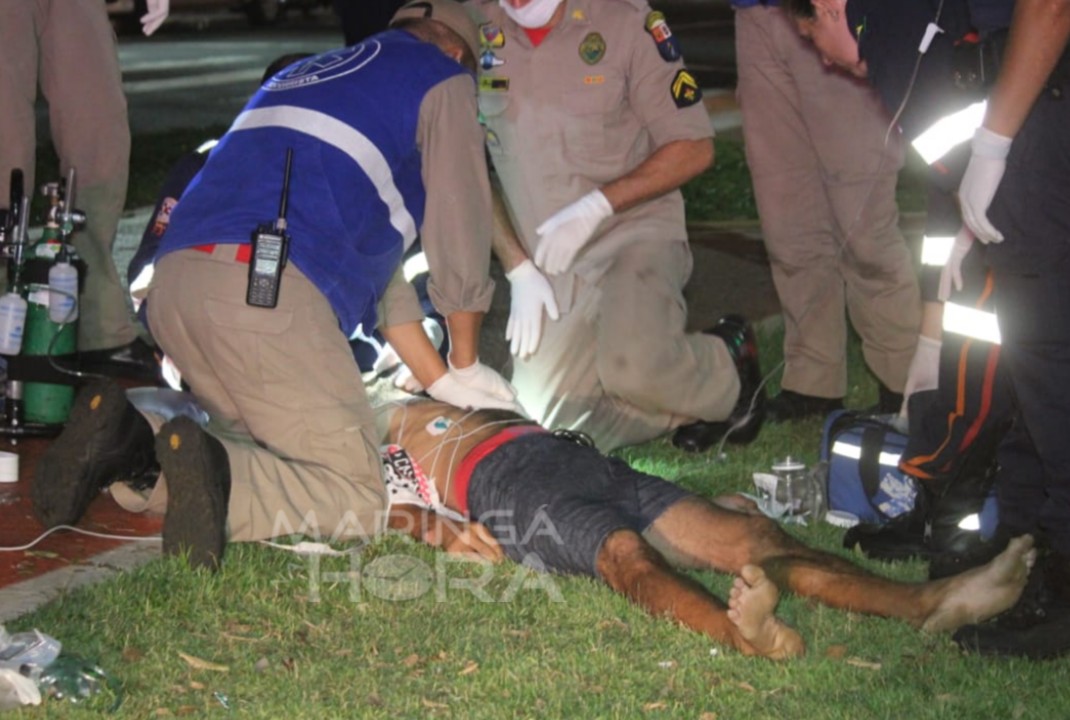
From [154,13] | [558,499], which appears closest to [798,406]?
[558,499]

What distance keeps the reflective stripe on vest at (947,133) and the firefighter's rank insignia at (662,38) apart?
1610mm

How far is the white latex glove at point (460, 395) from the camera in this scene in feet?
17.6

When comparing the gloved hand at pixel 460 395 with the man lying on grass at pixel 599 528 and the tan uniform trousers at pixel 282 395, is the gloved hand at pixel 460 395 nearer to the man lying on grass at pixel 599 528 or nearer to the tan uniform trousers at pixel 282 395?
the man lying on grass at pixel 599 528

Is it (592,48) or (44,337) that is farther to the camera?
(592,48)

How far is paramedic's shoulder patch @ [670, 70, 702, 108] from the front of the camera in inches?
235

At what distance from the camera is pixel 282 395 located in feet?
15.9

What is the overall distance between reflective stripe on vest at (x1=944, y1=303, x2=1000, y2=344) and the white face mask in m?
1.85

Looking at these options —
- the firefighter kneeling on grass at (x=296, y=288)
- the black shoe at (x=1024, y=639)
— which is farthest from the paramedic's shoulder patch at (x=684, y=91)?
the black shoe at (x=1024, y=639)

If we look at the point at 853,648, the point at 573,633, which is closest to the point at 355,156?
the point at 573,633

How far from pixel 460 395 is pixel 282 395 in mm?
684

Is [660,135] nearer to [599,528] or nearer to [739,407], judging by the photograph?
[739,407]

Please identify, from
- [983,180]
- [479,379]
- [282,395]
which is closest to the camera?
[983,180]

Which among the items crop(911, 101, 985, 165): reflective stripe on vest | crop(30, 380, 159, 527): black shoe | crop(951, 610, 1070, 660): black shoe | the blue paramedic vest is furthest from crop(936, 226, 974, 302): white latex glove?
crop(30, 380, 159, 527): black shoe

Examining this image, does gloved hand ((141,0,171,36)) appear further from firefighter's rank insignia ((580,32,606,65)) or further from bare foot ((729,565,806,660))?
bare foot ((729,565,806,660))
